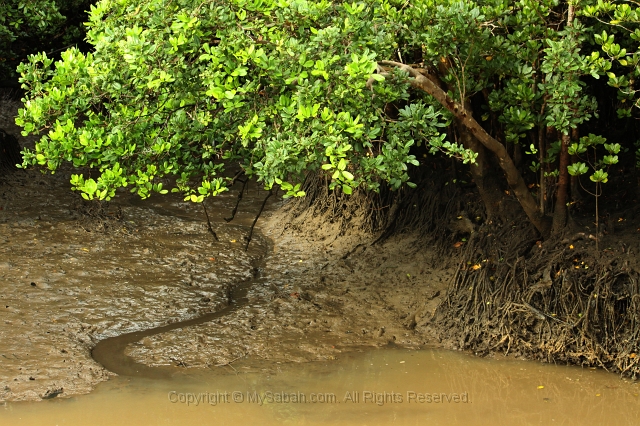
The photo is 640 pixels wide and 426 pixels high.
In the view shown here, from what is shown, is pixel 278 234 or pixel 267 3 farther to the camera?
pixel 278 234

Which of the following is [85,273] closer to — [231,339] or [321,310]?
[231,339]

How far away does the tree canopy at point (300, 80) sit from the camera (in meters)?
4.66

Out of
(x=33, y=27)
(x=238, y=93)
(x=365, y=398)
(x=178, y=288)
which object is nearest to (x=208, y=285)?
(x=178, y=288)

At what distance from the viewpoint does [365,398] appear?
17.8ft

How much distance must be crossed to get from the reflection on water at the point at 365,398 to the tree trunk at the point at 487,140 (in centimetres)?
121

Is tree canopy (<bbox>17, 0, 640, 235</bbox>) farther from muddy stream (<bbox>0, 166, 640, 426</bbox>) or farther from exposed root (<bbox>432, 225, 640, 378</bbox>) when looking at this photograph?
muddy stream (<bbox>0, 166, 640, 426</bbox>)

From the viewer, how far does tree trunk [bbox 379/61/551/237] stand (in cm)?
515

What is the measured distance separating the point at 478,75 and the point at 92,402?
3.72 m

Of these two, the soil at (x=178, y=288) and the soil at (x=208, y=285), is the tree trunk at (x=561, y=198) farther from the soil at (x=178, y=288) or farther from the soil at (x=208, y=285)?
the soil at (x=178, y=288)

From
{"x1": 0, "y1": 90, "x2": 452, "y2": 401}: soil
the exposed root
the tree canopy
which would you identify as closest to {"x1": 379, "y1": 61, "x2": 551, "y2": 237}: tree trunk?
the tree canopy

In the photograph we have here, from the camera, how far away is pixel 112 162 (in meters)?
5.24

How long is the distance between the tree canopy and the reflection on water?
1428 mm

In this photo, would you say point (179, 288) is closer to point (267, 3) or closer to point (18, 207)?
point (18, 207)

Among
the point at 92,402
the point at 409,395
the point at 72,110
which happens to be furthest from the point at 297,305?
the point at 72,110
